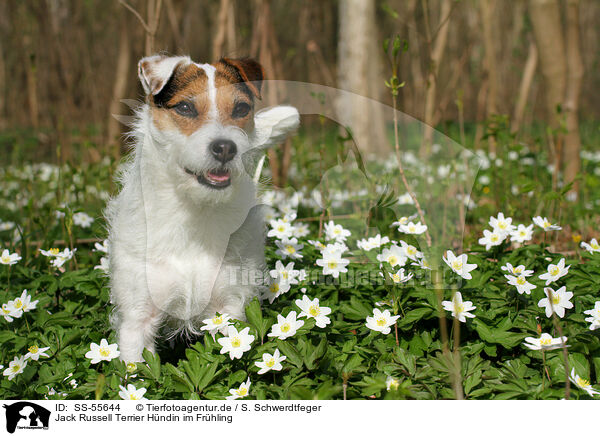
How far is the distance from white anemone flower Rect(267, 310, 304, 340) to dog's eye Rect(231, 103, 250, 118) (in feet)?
2.92

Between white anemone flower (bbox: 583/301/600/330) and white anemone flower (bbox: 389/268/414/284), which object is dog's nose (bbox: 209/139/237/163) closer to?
white anemone flower (bbox: 389/268/414/284)

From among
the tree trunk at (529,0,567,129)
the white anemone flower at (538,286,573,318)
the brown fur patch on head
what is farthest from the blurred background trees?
the white anemone flower at (538,286,573,318)

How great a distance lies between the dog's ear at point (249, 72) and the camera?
2420 mm

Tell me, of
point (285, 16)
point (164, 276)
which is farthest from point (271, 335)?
point (285, 16)

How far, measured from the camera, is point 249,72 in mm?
2461

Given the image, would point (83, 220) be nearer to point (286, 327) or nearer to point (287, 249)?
point (287, 249)

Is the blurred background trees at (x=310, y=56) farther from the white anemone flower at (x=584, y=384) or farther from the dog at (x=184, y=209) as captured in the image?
the white anemone flower at (x=584, y=384)

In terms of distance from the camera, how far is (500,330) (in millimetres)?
2365

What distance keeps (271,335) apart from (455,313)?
78 centimetres

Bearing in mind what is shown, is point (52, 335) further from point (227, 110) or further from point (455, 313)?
point (455, 313)

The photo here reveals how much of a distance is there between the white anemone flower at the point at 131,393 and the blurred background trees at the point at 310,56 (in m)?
1.44

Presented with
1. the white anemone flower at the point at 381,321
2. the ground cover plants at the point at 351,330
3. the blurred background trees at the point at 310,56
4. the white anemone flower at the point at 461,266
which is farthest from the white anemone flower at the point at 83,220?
the white anemone flower at the point at 461,266
